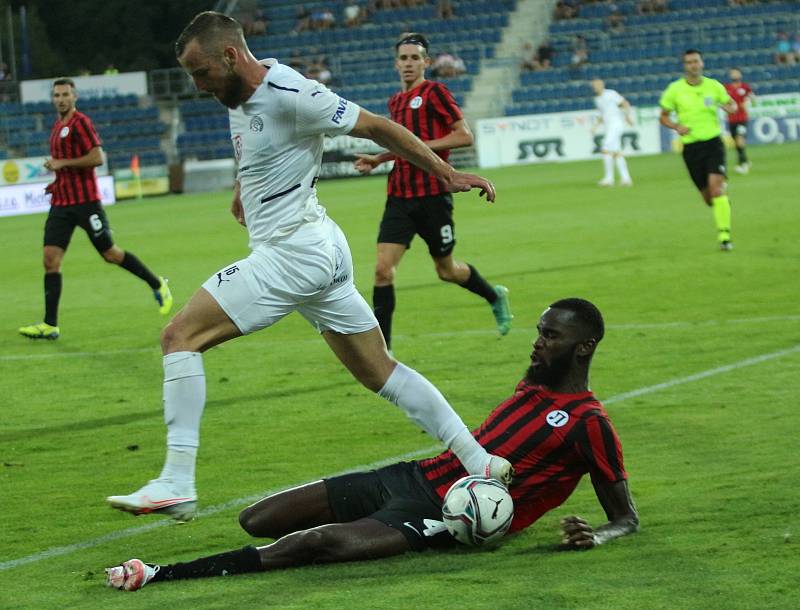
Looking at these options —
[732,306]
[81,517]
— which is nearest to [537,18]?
[732,306]

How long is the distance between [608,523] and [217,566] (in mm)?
1424

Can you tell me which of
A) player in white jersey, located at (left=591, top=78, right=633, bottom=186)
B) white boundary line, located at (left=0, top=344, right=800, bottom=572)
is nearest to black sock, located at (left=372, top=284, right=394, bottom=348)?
white boundary line, located at (left=0, top=344, right=800, bottom=572)

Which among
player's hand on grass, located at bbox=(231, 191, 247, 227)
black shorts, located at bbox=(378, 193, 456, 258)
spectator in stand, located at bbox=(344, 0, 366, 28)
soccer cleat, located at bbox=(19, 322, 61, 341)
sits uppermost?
spectator in stand, located at bbox=(344, 0, 366, 28)

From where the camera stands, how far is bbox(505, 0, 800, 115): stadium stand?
42625 millimetres

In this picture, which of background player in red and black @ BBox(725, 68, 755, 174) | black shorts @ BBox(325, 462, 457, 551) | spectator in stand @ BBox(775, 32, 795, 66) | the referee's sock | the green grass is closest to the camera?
the green grass

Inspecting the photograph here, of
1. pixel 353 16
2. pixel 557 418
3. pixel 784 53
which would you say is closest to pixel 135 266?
pixel 557 418

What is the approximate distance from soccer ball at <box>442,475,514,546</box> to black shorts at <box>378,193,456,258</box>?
5251 mm

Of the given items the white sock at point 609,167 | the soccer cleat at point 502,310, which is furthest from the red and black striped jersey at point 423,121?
the white sock at point 609,167

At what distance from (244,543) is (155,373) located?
489cm

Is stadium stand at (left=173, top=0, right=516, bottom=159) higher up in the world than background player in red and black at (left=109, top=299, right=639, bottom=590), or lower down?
higher up

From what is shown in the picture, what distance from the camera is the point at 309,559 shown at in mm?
5000

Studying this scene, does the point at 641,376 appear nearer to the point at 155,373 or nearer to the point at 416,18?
the point at 155,373

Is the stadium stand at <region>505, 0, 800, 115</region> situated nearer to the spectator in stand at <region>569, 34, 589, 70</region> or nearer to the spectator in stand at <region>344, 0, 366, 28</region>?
the spectator in stand at <region>569, 34, 589, 70</region>

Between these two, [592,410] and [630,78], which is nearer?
[592,410]
